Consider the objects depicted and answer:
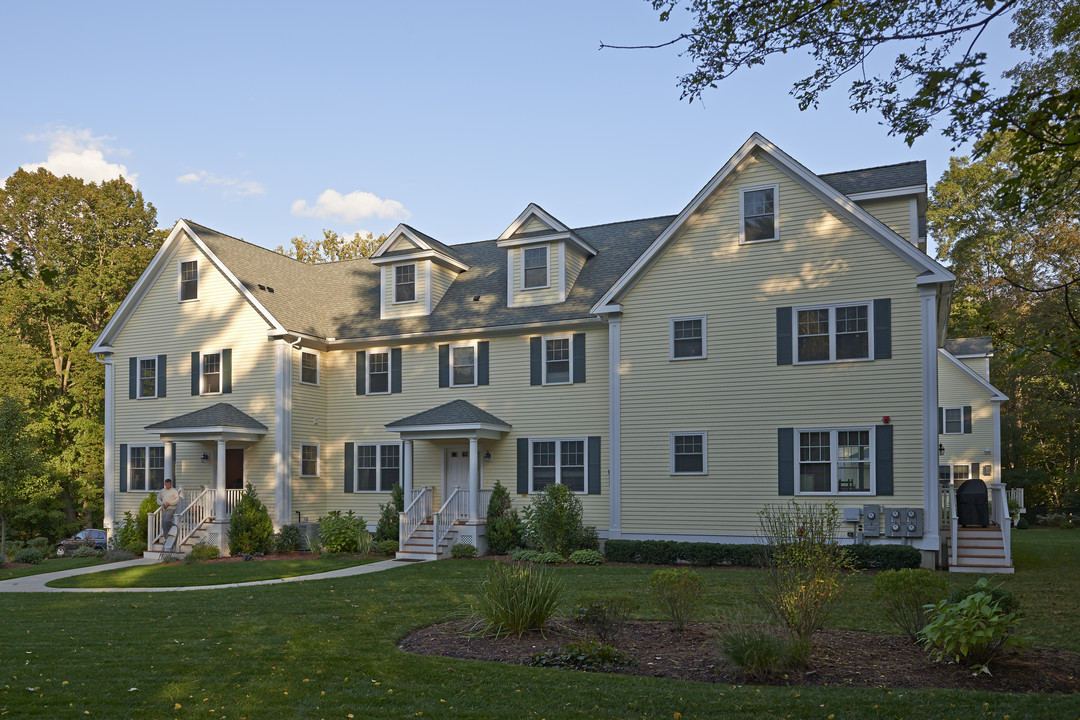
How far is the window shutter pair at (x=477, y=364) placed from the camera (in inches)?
868

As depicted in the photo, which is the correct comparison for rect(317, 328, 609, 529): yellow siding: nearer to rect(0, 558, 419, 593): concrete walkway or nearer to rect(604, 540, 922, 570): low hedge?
rect(604, 540, 922, 570): low hedge

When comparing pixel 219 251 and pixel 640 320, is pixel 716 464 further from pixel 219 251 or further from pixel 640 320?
pixel 219 251

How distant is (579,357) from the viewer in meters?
20.8

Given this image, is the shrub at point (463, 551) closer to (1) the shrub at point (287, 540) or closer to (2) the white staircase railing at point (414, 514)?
(2) the white staircase railing at point (414, 514)

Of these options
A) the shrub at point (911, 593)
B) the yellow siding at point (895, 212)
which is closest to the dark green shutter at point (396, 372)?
the yellow siding at point (895, 212)

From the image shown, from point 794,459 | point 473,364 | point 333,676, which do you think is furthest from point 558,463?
point 333,676

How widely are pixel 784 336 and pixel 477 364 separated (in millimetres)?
8193

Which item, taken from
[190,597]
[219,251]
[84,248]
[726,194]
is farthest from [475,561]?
[84,248]

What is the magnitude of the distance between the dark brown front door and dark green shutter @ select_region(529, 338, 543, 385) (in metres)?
9.13

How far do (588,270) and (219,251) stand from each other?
10.9 metres

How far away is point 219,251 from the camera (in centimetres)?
2412

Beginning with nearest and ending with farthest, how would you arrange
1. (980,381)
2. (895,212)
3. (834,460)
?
(834,460) < (895,212) < (980,381)

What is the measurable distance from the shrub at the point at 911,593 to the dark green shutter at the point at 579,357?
1255 centimetres

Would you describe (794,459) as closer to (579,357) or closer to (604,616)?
(579,357)
